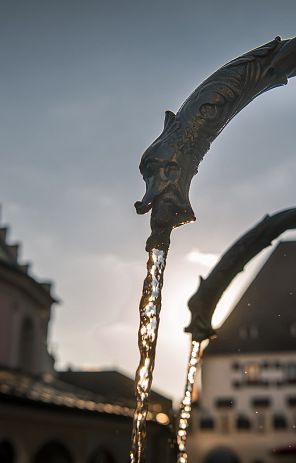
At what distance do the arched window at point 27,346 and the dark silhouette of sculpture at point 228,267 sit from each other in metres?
17.5

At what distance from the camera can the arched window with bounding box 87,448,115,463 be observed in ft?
53.2

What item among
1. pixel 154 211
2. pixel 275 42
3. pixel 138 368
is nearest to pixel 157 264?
pixel 154 211

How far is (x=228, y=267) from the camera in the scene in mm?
2570

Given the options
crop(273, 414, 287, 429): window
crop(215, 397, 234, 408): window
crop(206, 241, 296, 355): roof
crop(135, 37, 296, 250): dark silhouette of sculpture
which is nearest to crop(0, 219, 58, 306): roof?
crop(206, 241, 296, 355): roof

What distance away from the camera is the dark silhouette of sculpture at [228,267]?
2537mm

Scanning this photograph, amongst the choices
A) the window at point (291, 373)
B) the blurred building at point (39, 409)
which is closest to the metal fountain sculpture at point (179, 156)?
the blurred building at point (39, 409)

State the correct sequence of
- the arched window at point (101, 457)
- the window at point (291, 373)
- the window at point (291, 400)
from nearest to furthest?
the arched window at point (101, 457)
the window at point (291, 400)
the window at point (291, 373)

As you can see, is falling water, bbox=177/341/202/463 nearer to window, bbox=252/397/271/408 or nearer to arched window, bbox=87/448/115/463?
arched window, bbox=87/448/115/463

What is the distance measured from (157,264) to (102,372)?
121ft

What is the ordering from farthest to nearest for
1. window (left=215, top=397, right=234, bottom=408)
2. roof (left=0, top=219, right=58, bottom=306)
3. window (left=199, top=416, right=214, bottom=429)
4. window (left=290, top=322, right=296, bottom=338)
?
window (left=290, top=322, right=296, bottom=338), window (left=199, top=416, right=214, bottom=429), window (left=215, top=397, right=234, bottom=408), roof (left=0, top=219, right=58, bottom=306)

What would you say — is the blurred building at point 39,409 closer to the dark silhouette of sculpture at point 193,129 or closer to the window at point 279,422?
the dark silhouette of sculpture at point 193,129

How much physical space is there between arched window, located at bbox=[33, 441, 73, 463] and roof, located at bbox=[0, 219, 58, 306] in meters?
5.17

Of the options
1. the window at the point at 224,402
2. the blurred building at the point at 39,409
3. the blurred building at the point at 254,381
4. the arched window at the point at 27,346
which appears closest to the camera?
the blurred building at the point at 39,409

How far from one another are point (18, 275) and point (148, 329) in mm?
17802
